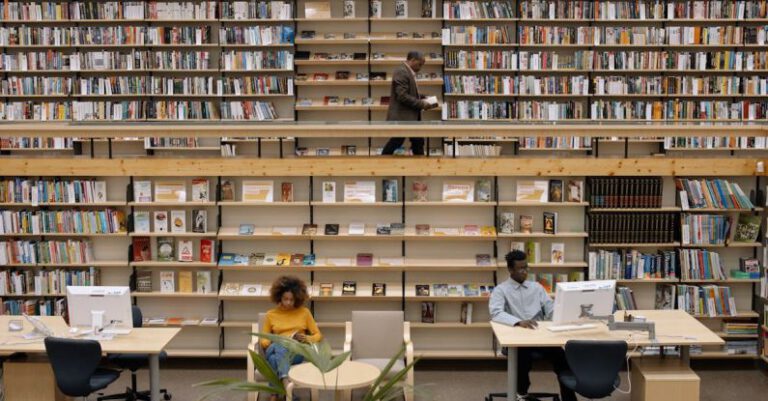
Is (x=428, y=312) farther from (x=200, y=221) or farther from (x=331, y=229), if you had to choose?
(x=200, y=221)

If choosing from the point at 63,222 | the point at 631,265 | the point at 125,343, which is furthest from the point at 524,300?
the point at 63,222

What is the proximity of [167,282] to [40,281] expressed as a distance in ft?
3.70

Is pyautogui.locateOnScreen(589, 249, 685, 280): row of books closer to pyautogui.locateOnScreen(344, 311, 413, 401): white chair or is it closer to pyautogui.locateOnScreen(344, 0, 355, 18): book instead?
pyautogui.locateOnScreen(344, 311, 413, 401): white chair

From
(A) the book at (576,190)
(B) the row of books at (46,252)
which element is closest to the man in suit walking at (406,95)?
(A) the book at (576,190)

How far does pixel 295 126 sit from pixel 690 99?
17.1 feet

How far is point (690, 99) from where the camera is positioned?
30.8 ft

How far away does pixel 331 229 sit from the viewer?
674cm

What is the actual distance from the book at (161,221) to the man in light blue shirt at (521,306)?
2900mm

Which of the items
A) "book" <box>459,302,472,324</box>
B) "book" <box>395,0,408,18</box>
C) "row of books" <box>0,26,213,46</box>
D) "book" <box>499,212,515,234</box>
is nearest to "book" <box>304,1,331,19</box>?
"book" <box>395,0,408,18</box>

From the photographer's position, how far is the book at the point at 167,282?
6.82 metres

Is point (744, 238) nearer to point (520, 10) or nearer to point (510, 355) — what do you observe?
point (510, 355)

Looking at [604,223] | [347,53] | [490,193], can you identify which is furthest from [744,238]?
[347,53]

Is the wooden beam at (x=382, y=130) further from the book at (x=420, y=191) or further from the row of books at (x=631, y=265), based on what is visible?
the row of books at (x=631, y=265)

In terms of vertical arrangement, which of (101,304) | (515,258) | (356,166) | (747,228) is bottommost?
(101,304)
